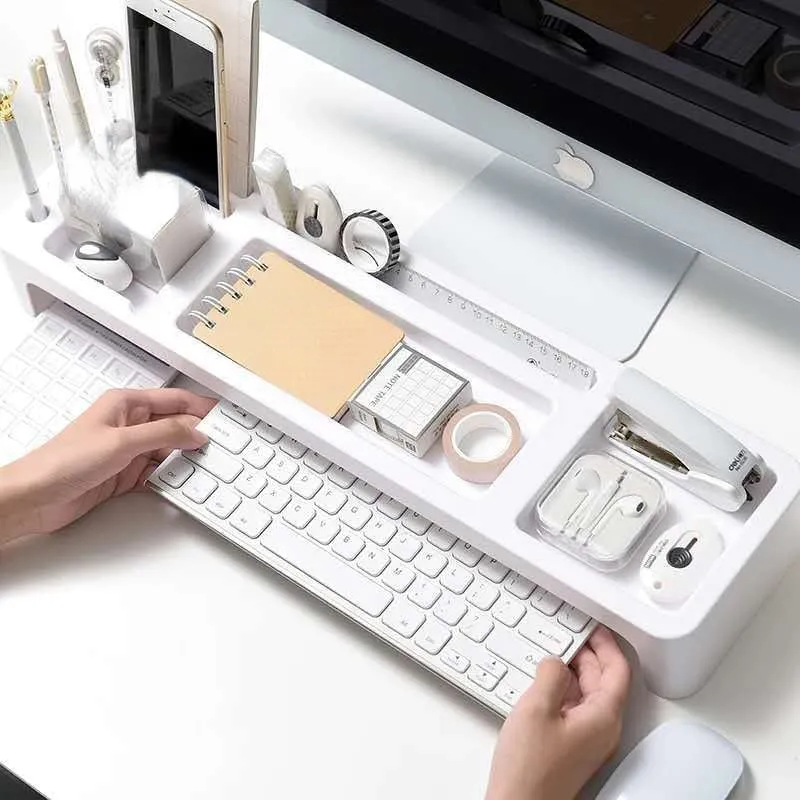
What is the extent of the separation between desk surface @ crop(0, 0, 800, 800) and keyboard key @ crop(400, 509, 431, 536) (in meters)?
0.08

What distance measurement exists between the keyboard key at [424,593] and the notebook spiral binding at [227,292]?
0.72 ft

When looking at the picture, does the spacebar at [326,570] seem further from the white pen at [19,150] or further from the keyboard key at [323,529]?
the white pen at [19,150]

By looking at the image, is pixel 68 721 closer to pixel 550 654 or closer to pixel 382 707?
pixel 382 707

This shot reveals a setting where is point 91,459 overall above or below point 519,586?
below

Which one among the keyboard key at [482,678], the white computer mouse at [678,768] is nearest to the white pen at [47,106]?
the keyboard key at [482,678]

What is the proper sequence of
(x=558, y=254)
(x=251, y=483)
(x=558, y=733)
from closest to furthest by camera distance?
(x=558, y=733) → (x=251, y=483) → (x=558, y=254)

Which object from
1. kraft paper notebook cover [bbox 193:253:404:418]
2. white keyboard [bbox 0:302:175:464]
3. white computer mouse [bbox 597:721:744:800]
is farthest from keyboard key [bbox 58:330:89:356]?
white computer mouse [bbox 597:721:744:800]

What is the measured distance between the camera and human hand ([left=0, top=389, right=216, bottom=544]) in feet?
2.74

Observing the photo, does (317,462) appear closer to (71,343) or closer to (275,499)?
(275,499)

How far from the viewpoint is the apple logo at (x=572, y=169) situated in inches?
34.3

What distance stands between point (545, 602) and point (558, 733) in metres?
0.09

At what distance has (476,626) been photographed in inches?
32.3

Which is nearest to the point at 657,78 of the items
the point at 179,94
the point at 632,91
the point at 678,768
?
the point at 632,91

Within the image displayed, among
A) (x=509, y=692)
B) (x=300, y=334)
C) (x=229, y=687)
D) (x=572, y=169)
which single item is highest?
(x=572, y=169)
